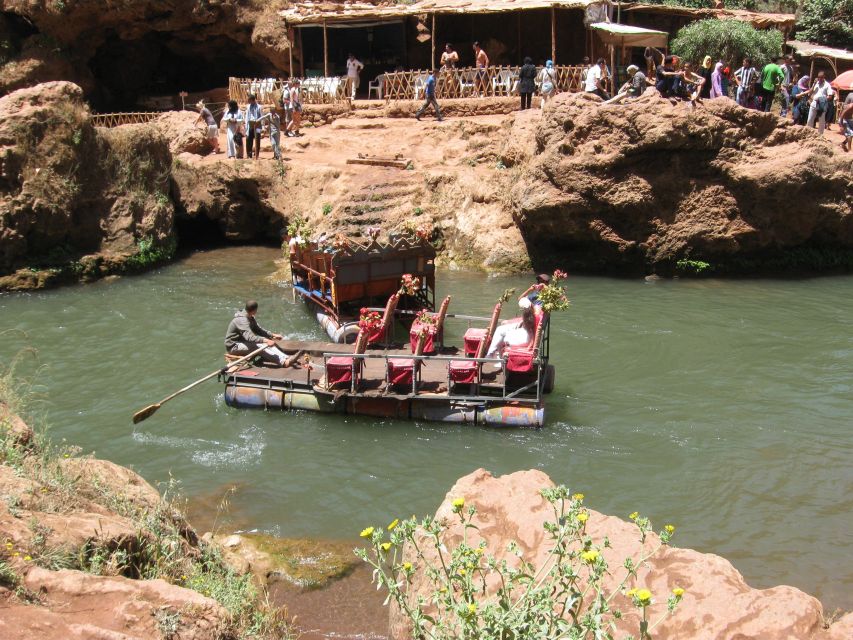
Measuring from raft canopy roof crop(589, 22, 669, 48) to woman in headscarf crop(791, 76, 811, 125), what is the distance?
4.33 m

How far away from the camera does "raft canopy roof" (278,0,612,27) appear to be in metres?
27.5

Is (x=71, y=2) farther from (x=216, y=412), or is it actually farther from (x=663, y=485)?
(x=663, y=485)

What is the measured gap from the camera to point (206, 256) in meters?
24.9

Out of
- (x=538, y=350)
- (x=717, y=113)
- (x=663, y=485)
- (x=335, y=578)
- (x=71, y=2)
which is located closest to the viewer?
(x=335, y=578)

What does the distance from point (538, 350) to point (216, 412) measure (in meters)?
5.45

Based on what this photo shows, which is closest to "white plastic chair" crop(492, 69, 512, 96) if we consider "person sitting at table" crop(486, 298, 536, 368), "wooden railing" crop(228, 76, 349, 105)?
"wooden railing" crop(228, 76, 349, 105)

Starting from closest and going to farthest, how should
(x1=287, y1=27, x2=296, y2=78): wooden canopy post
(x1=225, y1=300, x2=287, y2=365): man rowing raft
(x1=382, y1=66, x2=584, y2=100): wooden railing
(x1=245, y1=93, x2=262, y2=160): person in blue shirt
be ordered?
(x1=225, y1=300, x2=287, y2=365): man rowing raft → (x1=245, y1=93, x2=262, y2=160): person in blue shirt → (x1=382, y1=66, x2=584, y2=100): wooden railing → (x1=287, y1=27, x2=296, y2=78): wooden canopy post

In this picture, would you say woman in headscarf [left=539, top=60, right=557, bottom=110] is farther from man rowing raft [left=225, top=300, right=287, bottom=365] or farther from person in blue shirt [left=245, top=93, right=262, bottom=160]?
man rowing raft [left=225, top=300, right=287, bottom=365]

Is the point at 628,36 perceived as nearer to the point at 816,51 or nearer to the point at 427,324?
the point at 816,51

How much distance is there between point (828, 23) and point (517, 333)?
26867 mm

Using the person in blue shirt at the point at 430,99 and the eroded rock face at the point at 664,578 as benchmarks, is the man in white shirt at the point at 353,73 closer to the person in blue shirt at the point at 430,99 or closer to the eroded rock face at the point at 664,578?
the person in blue shirt at the point at 430,99

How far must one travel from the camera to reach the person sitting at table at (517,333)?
44.1ft

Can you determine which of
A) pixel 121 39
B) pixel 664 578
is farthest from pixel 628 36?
pixel 664 578

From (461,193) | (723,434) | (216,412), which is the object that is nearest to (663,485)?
(723,434)
